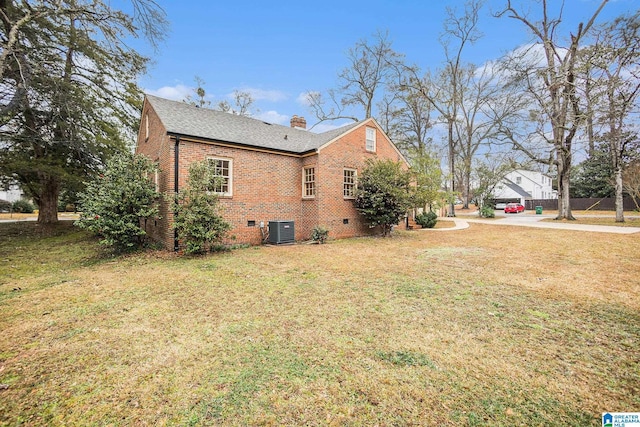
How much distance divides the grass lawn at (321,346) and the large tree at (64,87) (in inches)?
323

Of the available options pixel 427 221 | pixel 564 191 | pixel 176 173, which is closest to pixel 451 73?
pixel 564 191

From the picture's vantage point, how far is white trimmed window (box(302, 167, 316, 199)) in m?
12.1

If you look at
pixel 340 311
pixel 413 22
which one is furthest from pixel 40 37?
pixel 413 22

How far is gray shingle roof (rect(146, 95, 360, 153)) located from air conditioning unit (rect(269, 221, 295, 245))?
130 inches

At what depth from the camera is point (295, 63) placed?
16.8m

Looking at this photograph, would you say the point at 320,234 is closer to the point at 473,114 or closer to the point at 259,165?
the point at 259,165

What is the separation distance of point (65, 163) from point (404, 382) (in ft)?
55.9

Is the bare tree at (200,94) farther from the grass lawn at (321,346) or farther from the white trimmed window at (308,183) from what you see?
the grass lawn at (321,346)

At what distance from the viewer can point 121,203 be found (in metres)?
8.52

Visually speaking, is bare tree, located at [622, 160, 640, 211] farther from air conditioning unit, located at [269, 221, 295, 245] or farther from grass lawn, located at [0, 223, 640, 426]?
air conditioning unit, located at [269, 221, 295, 245]

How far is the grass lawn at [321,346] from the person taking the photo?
217 cm

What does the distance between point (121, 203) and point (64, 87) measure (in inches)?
274

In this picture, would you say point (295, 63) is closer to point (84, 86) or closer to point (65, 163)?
point (84, 86)

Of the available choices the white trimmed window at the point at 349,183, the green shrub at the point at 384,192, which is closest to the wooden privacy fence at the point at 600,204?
the green shrub at the point at 384,192
